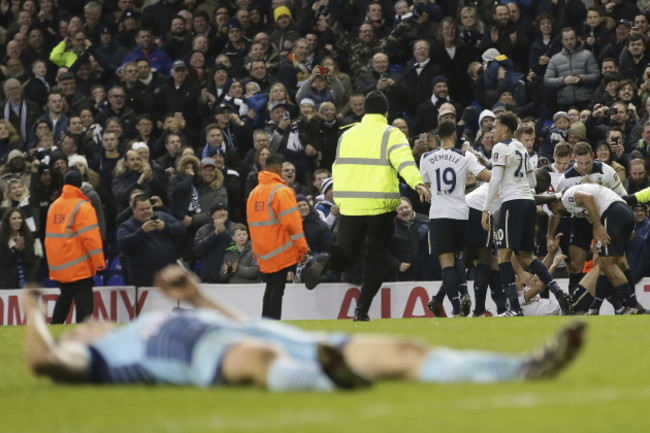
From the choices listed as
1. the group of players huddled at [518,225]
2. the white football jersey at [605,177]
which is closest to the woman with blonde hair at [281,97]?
the group of players huddled at [518,225]

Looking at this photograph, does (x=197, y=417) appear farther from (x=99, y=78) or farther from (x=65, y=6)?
(x=65, y=6)

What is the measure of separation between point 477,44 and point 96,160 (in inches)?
263

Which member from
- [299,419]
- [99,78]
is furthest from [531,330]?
[99,78]

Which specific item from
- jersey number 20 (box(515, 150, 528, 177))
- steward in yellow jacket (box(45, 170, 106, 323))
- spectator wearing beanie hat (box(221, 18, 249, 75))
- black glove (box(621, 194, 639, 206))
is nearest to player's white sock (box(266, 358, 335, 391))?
jersey number 20 (box(515, 150, 528, 177))

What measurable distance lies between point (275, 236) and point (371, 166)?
175 cm

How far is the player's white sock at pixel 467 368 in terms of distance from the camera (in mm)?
6121

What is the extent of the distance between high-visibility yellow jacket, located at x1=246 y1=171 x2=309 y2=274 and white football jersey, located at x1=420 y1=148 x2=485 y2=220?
173cm

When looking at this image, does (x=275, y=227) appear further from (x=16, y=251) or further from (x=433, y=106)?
(x=433, y=106)

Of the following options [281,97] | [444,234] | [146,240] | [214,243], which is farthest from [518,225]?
[281,97]

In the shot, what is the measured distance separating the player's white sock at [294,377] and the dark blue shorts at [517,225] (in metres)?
8.88

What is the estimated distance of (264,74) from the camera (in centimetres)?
2216

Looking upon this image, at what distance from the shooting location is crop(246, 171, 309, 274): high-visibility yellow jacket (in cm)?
1466

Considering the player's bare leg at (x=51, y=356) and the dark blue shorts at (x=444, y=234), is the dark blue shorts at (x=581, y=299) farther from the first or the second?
the player's bare leg at (x=51, y=356)

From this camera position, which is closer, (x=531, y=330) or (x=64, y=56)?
(x=531, y=330)
